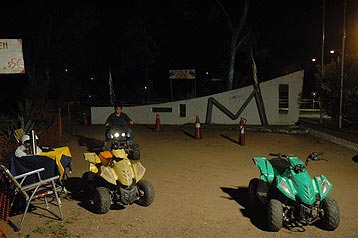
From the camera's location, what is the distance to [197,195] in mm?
7586

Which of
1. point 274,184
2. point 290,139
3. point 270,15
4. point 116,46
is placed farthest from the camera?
point 116,46

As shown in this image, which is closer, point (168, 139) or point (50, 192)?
point (50, 192)

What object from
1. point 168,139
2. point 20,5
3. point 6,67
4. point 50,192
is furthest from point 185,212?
point 20,5

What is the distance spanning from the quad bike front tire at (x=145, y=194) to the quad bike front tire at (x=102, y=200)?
60cm

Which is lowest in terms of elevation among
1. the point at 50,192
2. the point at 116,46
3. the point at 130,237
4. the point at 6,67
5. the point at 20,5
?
the point at 130,237

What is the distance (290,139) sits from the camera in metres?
14.4

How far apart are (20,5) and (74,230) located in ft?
90.3

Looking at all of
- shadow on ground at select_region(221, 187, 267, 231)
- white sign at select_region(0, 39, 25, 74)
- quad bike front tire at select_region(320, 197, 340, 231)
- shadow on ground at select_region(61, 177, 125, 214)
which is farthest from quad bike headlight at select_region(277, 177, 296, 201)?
white sign at select_region(0, 39, 25, 74)

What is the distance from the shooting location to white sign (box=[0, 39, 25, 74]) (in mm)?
8688

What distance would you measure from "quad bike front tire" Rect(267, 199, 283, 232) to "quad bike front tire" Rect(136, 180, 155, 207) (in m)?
2.09

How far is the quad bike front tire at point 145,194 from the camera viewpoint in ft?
22.4

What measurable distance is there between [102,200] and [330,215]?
3471 millimetres

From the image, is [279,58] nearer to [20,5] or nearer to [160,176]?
[20,5]

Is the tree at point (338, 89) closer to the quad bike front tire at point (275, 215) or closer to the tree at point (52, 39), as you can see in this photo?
the quad bike front tire at point (275, 215)
